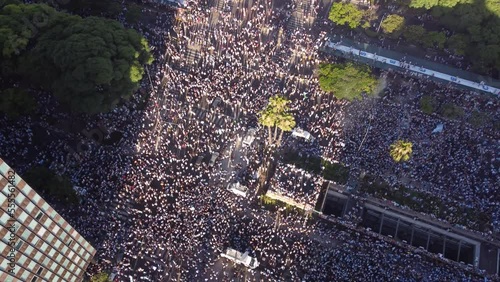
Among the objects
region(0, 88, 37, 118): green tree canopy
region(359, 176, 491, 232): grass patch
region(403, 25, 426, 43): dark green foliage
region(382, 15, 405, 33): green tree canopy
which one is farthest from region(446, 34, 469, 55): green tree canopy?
region(0, 88, 37, 118): green tree canopy

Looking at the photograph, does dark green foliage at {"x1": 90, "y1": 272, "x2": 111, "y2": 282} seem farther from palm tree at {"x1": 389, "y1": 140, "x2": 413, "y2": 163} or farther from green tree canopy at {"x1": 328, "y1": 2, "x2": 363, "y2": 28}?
green tree canopy at {"x1": 328, "y1": 2, "x2": 363, "y2": 28}

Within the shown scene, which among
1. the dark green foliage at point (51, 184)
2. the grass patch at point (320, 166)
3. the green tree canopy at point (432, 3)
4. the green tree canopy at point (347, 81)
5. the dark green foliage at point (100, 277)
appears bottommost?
the dark green foliage at point (100, 277)

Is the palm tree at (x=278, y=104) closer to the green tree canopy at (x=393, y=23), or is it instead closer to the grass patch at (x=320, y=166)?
the grass patch at (x=320, y=166)

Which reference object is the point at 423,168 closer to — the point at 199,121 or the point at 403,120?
the point at 403,120

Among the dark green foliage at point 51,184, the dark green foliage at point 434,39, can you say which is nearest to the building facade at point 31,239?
the dark green foliage at point 51,184

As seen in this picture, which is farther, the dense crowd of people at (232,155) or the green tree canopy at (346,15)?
the green tree canopy at (346,15)

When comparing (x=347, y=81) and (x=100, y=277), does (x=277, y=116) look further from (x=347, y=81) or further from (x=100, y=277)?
(x=100, y=277)
